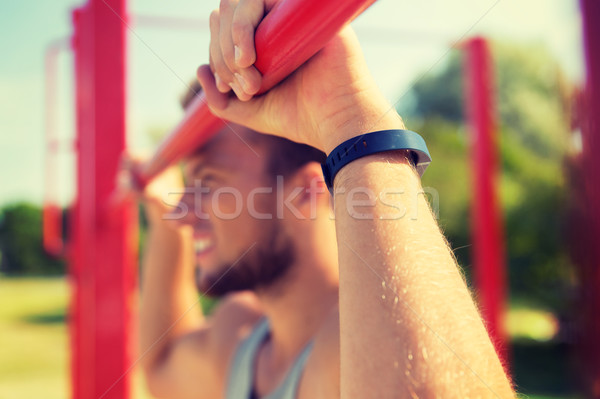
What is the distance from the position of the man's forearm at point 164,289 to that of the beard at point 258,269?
1.21 feet

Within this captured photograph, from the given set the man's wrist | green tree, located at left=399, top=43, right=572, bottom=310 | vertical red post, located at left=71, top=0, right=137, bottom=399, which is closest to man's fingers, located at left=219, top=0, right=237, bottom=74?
the man's wrist

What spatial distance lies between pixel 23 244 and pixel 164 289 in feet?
43.7

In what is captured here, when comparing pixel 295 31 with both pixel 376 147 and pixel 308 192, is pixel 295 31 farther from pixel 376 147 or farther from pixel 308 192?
pixel 308 192

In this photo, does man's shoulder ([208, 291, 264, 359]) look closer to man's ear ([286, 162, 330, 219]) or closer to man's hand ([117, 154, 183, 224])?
man's hand ([117, 154, 183, 224])

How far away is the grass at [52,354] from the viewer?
4.58 m

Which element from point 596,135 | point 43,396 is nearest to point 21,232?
point 43,396

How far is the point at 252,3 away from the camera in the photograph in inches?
19.0

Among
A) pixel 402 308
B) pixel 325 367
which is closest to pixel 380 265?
pixel 402 308

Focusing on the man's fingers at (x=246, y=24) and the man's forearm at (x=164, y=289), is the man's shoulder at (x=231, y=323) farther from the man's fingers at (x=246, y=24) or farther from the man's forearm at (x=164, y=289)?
the man's fingers at (x=246, y=24)

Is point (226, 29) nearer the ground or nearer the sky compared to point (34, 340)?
nearer the sky

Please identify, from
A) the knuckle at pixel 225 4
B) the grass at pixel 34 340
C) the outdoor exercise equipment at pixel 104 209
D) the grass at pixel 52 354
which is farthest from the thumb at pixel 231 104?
the grass at pixel 34 340

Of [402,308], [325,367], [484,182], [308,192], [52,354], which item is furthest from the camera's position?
[52,354]

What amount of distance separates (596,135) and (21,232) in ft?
45.2

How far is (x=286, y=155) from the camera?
1.12 m
